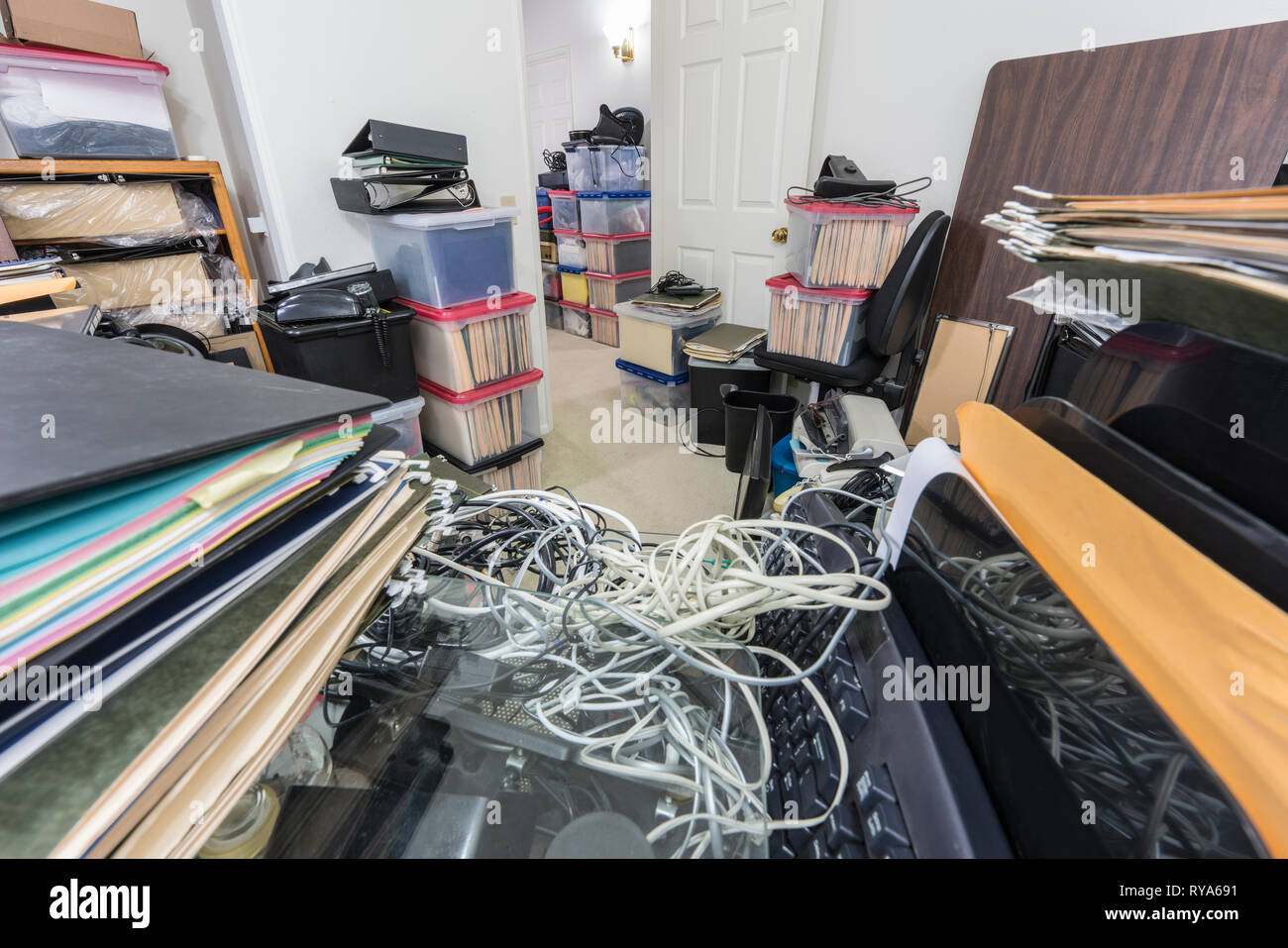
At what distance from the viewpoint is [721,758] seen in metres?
0.41

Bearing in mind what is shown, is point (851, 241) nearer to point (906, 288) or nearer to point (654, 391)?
point (906, 288)

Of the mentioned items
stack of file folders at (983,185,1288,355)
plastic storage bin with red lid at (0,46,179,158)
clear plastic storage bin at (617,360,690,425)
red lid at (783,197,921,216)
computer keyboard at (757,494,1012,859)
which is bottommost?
clear plastic storage bin at (617,360,690,425)

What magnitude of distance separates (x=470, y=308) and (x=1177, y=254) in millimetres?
1739

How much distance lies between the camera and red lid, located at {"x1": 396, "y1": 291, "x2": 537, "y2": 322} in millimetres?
1677

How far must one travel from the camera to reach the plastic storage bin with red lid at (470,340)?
171cm

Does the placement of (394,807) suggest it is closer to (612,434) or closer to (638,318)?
(612,434)

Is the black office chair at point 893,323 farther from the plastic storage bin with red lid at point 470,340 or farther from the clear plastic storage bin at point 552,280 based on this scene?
the clear plastic storage bin at point 552,280

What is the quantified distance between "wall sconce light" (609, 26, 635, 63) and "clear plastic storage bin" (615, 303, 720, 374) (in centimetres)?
258

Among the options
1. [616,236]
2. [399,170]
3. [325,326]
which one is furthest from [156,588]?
[616,236]

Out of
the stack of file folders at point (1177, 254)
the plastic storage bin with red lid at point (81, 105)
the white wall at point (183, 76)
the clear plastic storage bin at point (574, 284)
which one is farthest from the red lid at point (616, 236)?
the stack of file folders at point (1177, 254)

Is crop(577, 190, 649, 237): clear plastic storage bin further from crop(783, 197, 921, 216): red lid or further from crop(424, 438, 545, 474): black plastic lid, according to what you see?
crop(424, 438, 545, 474): black plastic lid

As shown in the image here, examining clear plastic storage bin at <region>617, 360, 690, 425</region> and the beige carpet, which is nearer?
the beige carpet

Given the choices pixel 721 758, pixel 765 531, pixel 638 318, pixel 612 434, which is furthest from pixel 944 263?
pixel 721 758

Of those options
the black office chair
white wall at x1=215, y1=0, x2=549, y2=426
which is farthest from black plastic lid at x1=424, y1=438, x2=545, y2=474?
the black office chair
